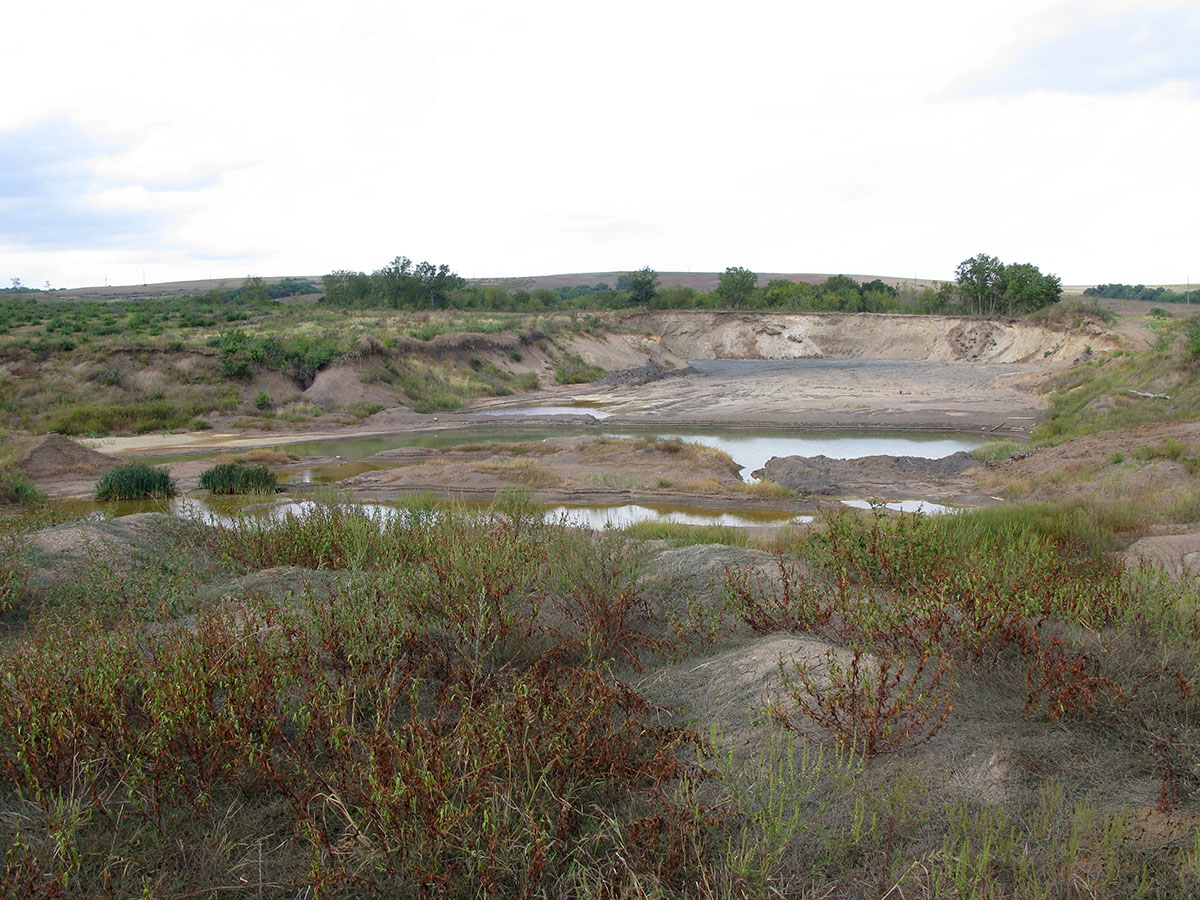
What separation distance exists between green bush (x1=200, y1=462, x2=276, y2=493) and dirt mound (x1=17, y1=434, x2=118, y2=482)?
203 inches

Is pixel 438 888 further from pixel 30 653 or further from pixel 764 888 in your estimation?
pixel 30 653

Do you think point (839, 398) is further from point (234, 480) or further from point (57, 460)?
point (57, 460)

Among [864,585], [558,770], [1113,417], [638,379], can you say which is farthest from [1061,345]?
[558,770]

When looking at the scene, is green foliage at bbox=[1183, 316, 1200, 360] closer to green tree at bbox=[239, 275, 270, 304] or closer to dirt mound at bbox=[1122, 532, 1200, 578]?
dirt mound at bbox=[1122, 532, 1200, 578]

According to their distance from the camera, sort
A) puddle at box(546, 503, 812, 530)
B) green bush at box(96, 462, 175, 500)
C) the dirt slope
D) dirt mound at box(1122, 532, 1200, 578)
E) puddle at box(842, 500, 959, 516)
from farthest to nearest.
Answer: the dirt slope, green bush at box(96, 462, 175, 500), puddle at box(842, 500, 959, 516), puddle at box(546, 503, 812, 530), dirt mound at box(1122, 532, 1200, 578)

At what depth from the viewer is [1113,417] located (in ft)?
76.7

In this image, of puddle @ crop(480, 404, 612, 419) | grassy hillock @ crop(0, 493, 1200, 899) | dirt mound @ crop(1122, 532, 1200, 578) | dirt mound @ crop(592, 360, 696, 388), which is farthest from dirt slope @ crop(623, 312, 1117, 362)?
grassy hillock @ crop(0, 493, 1200, 899)

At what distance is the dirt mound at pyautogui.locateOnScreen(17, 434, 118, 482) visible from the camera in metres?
20.8

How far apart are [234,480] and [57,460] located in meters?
6.83

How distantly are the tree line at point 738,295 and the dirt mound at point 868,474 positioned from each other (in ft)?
158

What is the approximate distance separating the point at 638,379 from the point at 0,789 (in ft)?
150

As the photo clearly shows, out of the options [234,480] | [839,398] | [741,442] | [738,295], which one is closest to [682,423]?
[741,442]

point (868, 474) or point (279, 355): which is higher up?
point (279, 355)

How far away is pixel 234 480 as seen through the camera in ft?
61.1
